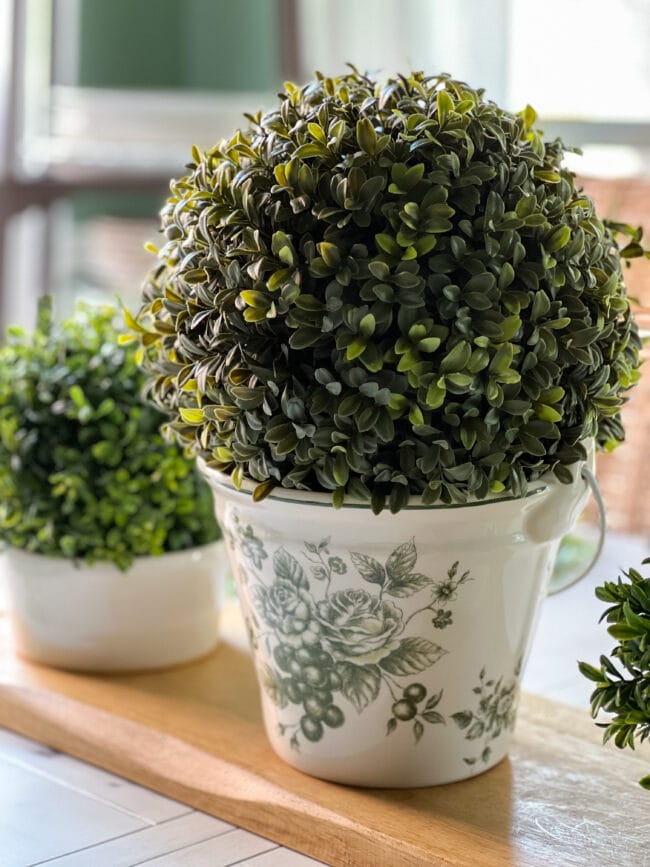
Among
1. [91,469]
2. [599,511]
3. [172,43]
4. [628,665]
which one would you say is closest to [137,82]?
[172,43]

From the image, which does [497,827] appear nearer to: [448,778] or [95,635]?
[448,778]

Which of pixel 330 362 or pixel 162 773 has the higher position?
pixel 330 362

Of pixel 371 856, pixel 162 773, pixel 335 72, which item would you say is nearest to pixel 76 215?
pixel 335 72

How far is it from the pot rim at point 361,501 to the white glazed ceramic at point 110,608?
21 cm

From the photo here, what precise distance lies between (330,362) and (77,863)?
1.03 ft

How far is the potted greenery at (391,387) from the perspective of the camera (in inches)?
24.3

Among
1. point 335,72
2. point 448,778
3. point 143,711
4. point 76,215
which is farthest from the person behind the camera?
point 76,215

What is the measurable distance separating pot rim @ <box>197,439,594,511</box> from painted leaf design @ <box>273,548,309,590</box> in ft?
0.13

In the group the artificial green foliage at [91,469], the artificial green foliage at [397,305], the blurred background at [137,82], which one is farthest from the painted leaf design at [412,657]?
the blurred background at [137,82]

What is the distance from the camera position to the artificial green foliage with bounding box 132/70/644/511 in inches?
24.1

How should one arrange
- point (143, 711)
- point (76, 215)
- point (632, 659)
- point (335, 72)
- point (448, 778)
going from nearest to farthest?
point (632, 659) → point (448, 778) → point (143, 711) → point (335, 72) → point (76, 215)

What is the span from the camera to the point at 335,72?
1.79 metres

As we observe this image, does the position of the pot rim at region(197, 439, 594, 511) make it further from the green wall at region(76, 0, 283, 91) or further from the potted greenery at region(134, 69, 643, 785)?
the green wall at region(76, 0, 283, 91)

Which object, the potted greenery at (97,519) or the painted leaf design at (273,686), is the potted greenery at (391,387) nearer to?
the painted leaf design at (273,686)
